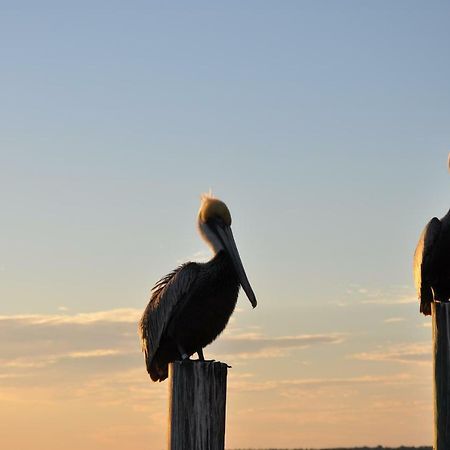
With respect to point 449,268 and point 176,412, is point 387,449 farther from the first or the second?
point 176,412

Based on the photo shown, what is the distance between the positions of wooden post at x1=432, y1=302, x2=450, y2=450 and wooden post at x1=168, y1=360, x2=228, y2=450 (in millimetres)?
1696

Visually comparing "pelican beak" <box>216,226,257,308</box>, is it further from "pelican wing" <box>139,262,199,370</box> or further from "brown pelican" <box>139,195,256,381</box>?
"pelican wing" <box>139,262,199,370</box>

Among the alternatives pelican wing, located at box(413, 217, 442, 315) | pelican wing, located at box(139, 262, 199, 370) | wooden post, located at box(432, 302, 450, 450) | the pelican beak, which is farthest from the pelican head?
wooden post, located at box(432, 302, 450, 450)

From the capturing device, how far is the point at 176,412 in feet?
22.2

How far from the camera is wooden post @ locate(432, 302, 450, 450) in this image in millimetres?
7152

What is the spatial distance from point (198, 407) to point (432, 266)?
3.94m

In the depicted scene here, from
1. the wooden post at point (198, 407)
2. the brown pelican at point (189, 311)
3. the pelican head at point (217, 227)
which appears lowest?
the wooden post at point (198, 407)

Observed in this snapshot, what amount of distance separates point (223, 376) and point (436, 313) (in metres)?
1.80

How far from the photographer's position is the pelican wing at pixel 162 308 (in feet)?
31.3

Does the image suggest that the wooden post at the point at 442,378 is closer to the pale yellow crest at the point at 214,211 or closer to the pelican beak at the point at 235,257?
the pelican beak at the point at 235,257

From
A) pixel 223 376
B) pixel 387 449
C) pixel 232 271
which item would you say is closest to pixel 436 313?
pixel 223 376

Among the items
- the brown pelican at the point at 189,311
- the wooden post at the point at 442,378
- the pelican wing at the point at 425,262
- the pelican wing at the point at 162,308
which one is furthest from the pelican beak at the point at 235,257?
the wooden post at the point at 442,378

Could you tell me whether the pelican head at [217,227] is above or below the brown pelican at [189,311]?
above

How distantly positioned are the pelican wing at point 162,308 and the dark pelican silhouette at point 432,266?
2.35m
